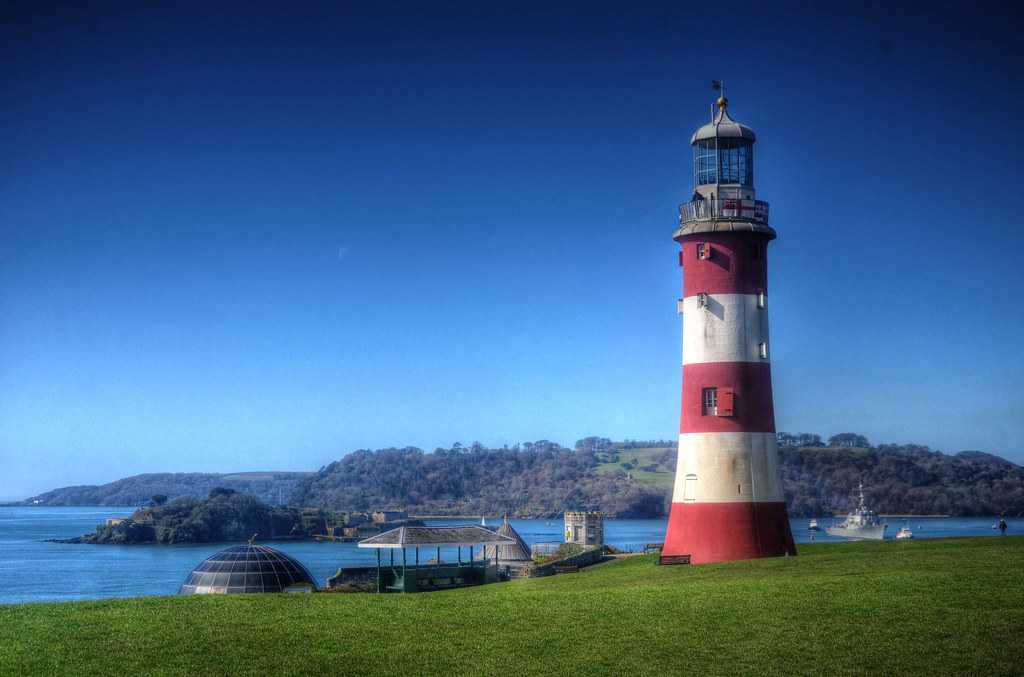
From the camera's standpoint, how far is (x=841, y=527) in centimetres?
11900

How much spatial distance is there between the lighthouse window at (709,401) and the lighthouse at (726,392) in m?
0.03

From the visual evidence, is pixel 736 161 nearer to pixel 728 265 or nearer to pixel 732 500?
pixel 728 265

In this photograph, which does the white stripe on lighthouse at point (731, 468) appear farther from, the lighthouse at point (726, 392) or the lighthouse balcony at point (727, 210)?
the lighthouse balcony at point (727, 210)

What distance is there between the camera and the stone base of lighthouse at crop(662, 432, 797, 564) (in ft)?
94.9

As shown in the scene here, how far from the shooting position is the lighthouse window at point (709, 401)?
96.2ft

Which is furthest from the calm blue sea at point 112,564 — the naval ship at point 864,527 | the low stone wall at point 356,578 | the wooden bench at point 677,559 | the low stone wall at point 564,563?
the wooden bench at point 677,559

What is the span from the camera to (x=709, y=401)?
2945 centimetres

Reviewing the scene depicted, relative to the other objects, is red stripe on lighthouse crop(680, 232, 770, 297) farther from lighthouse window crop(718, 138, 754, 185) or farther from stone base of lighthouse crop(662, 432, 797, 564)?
stone base of lighthouse crop(662, 432, 797, 564)

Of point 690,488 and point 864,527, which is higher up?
point 690,488

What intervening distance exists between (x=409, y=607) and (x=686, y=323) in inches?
500

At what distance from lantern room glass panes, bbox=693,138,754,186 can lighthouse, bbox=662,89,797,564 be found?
40 centimetres

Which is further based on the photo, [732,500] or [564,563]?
[564,563]

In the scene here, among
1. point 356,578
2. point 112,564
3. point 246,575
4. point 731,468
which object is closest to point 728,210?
point 731,468

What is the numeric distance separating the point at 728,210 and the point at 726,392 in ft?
17.2
